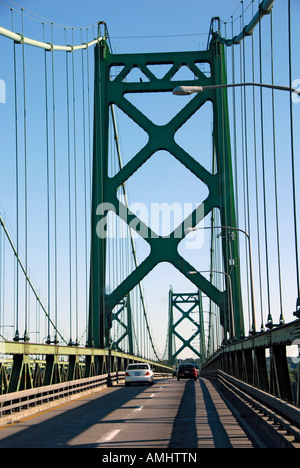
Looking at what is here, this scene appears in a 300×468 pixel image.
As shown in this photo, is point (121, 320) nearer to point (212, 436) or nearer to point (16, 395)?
point (16, 395)

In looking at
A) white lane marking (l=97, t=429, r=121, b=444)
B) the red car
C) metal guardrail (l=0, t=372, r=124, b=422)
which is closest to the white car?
metal guardrail (l=0, t=372, r=124, b=422)

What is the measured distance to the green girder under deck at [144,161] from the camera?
122 feet

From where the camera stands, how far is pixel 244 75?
82.1 feet

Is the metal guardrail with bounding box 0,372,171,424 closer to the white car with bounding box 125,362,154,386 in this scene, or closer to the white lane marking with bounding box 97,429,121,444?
the white lane marking with bounding box 97,429,121,444

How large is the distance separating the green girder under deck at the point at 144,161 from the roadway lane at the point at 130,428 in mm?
16312

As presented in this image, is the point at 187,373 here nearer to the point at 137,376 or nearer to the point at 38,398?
the point at 137,376

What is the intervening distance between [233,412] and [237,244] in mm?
20594

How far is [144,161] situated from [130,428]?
1063 inches

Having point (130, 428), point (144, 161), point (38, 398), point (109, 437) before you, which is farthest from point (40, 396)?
point (144, 161)

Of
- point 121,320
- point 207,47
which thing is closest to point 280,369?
point 207,47

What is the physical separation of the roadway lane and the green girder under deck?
642 inches

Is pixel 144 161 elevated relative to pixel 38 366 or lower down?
elevated

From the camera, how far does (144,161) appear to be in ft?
132
